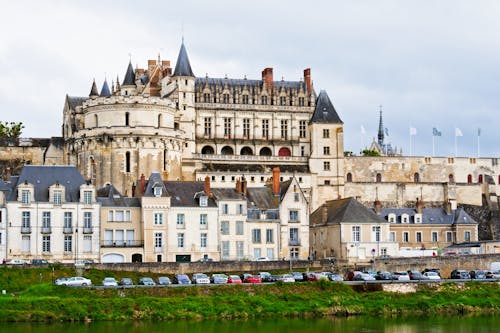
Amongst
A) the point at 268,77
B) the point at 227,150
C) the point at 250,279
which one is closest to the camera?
the point at 250,279

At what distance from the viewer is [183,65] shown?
91.6 meters

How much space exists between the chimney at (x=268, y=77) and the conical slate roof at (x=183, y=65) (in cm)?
838

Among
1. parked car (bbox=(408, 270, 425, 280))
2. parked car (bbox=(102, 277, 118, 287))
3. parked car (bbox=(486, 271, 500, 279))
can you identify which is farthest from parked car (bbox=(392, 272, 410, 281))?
parked car (bbox=(102, 277, 118, 287))

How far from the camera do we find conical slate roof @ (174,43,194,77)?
9106cm

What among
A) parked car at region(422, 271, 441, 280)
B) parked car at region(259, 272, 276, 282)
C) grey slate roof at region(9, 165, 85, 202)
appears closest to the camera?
parked car at region(259, 272, 276, 282)

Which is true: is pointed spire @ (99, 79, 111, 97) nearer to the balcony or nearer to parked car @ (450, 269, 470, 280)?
the balcony

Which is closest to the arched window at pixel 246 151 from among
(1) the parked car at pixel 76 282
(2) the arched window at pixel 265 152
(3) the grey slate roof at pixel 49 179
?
(2) the arched window at pixel 265 152

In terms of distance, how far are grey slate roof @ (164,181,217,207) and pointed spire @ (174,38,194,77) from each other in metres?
25.8

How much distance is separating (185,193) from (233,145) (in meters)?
28.9

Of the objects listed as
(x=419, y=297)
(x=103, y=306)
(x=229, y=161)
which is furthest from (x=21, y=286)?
(x=229, y=161)

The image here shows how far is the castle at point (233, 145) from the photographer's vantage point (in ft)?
276

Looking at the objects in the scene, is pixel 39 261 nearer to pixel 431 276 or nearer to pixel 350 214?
pixel 350 214

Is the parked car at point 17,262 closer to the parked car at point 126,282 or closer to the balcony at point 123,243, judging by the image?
the balcony at point 123,243

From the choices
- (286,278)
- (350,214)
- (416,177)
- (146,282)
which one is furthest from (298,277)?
(416,177)
